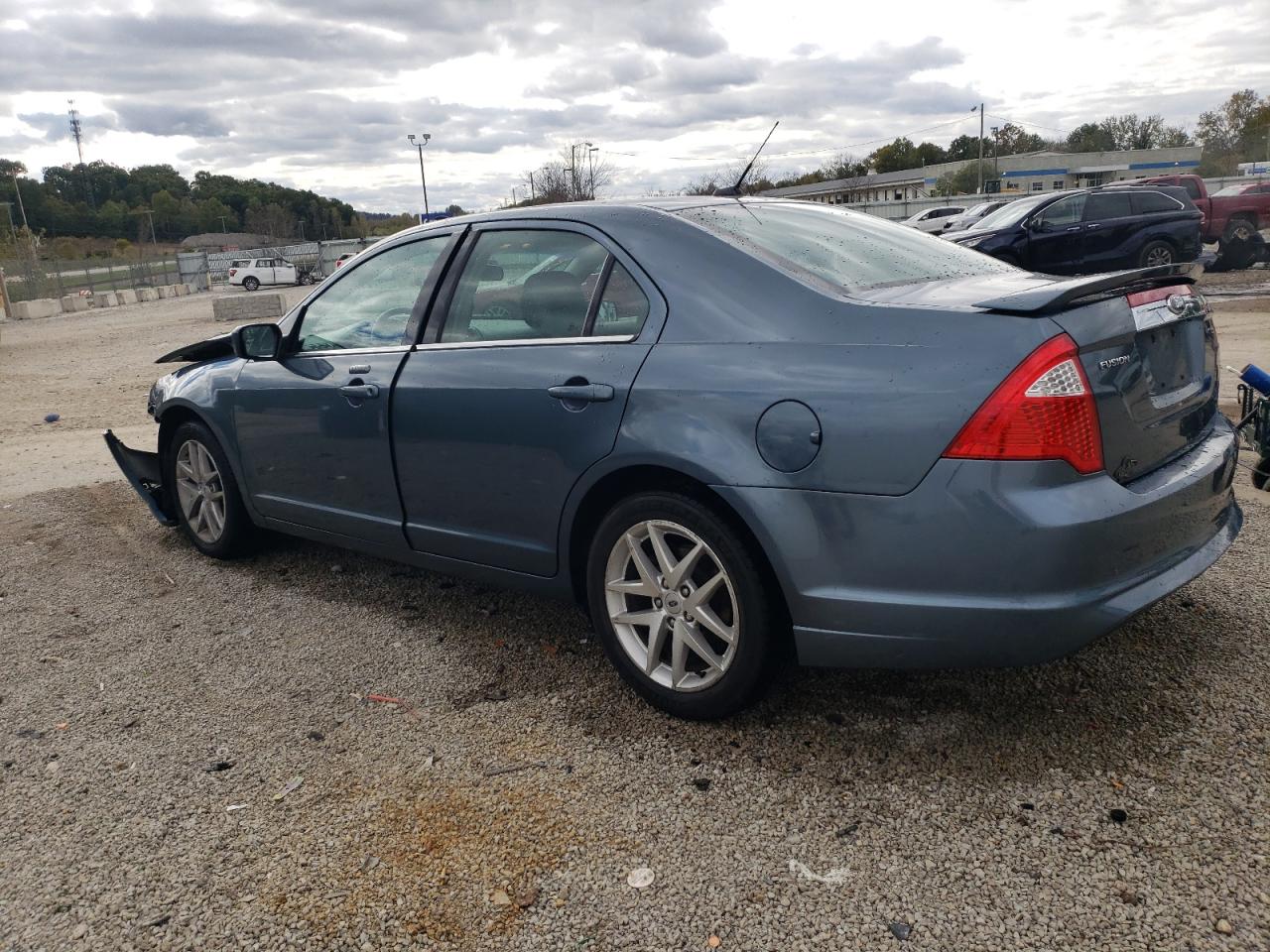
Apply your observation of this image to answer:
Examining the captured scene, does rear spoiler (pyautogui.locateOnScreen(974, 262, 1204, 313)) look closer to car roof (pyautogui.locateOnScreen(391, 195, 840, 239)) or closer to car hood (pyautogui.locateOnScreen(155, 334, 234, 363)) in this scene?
car roof (pyautogui.locateOnScreen(391, 195, 840, 239))

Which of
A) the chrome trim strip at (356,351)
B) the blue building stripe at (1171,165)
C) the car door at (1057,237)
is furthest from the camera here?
the blue building stripe at (1171,165)

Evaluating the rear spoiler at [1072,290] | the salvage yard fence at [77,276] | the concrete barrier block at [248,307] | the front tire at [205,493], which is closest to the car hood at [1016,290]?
the rear spoiler at [1072,290]

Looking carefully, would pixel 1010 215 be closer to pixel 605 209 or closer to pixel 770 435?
pixel 605 209

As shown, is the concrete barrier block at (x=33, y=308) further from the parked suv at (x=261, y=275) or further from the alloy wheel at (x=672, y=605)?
the alloy wheel at (x=672, y=605)

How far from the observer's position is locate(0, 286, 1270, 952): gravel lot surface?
236cm

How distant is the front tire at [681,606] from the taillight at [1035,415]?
738 mm

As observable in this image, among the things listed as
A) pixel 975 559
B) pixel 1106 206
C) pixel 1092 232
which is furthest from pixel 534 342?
pixel 1106 206

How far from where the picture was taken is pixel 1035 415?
254 cm

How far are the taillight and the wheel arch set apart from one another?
25.6 inches

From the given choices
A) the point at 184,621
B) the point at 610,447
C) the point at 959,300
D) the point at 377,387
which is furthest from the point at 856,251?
the point at 184,621

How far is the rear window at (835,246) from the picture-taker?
321cm

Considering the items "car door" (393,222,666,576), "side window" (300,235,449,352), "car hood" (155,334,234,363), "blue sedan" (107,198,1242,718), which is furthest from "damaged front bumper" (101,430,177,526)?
"car door" (393,222,666,576)

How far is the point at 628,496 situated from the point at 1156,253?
16.4m

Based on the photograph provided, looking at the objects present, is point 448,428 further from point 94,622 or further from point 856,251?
point 94,622
